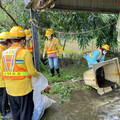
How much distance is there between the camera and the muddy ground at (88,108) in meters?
2.71

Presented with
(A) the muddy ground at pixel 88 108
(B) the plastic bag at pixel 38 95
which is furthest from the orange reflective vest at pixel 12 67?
(A) the muddy ground at pixel 88 108

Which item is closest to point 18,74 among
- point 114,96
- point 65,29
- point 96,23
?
point 114,96

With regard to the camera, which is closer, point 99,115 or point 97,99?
point 99,115

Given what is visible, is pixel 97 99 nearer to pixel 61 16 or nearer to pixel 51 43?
pixel 51 43

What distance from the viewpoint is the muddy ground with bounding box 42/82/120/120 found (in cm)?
271

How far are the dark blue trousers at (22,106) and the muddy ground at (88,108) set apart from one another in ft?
2.21

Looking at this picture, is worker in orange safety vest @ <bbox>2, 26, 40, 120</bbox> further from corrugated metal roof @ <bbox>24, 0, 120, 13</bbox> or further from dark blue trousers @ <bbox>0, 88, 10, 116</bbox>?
corrugated metal roof @ <bbox>24, 0, 120, 13</bbox>

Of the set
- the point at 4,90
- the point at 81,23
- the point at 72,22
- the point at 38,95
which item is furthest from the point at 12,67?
the point at 81,23

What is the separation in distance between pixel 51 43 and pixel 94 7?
1.85 m

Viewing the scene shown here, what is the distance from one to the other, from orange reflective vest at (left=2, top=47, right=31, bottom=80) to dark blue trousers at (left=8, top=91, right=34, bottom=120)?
347 millimetres

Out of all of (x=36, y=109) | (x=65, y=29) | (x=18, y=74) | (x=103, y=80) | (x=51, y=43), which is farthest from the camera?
(x=65, y=29)

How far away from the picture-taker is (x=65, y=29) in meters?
7.08

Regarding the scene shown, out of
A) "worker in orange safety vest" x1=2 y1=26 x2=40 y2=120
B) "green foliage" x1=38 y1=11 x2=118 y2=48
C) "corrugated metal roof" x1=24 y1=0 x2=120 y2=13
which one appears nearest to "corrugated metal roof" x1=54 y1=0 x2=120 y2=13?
"corrugated metal roof" x1=24 y1=0 x2=120 y2=13

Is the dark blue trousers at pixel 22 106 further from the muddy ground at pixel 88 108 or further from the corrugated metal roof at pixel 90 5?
the corrugated metal roof at pixel 90 5
